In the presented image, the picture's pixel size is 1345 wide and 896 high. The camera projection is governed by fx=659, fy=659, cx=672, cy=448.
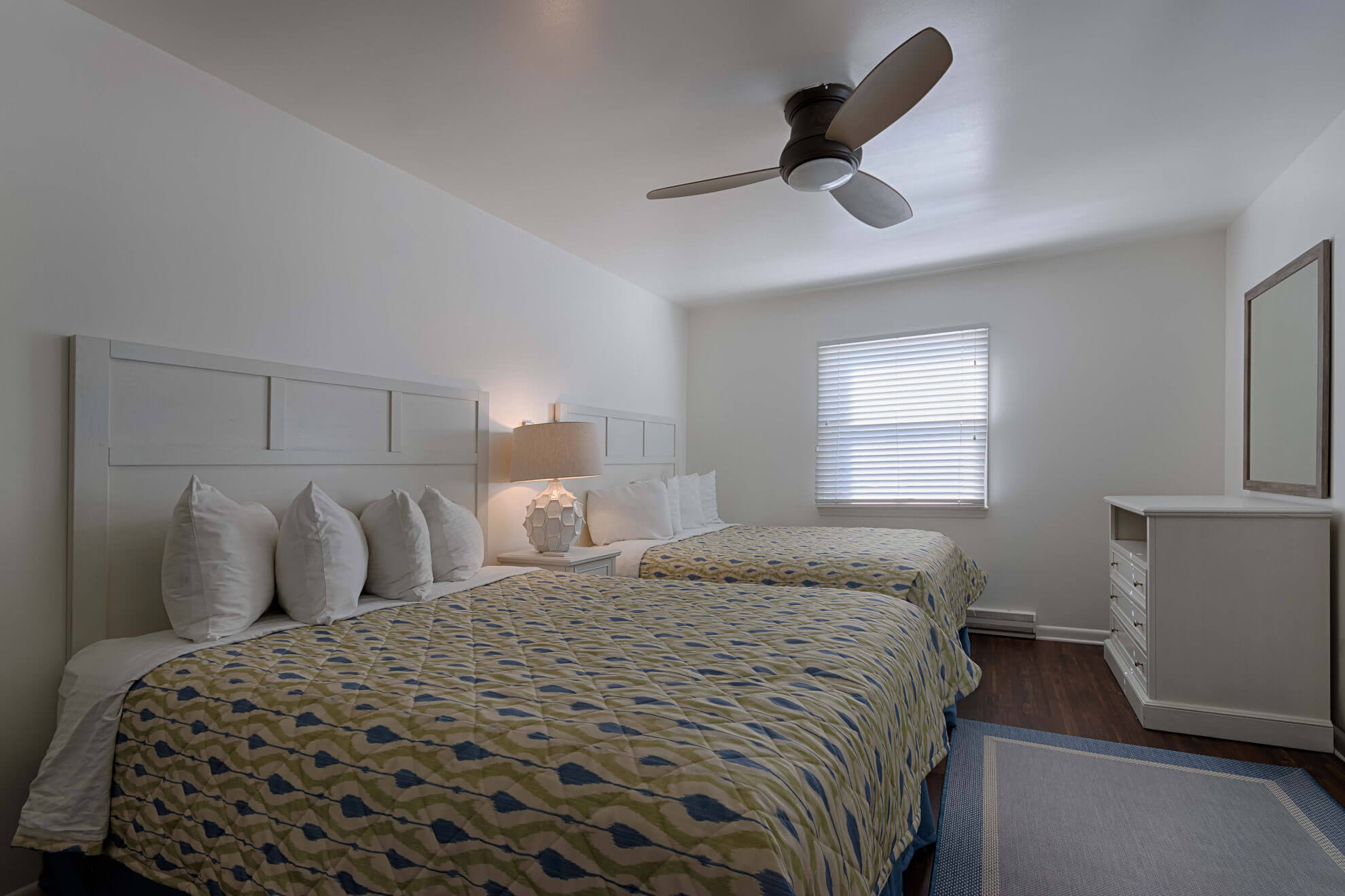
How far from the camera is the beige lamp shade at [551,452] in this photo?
3.27 meters

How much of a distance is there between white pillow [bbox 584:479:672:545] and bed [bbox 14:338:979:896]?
141cm

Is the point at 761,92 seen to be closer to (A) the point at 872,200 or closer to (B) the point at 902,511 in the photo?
(A) the point at 872,200

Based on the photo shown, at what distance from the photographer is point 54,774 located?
5.12 ft

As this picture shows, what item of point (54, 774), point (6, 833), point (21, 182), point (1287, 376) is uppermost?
point (21, 182)

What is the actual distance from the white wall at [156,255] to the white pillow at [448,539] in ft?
2.14

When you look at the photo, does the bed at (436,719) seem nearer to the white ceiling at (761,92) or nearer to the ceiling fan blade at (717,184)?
the white ceiling at (761,92)

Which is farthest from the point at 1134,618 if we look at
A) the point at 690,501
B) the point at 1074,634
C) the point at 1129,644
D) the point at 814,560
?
the point at 690,501

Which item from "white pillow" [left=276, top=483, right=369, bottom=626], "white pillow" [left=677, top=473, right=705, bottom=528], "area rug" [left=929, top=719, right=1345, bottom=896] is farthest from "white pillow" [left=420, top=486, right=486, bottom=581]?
"white pillow" [left=677, top=473, right=705, bottom=528]

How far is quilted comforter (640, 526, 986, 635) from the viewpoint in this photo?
2.93 meters

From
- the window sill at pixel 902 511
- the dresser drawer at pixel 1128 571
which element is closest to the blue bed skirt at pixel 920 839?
the dresser drawer at pixel 1128 571

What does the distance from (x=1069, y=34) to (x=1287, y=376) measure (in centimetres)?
211

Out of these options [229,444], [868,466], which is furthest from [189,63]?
[868,466]

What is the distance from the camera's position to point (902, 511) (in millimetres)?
4781

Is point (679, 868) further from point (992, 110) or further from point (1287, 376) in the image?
point (1287, 376)
